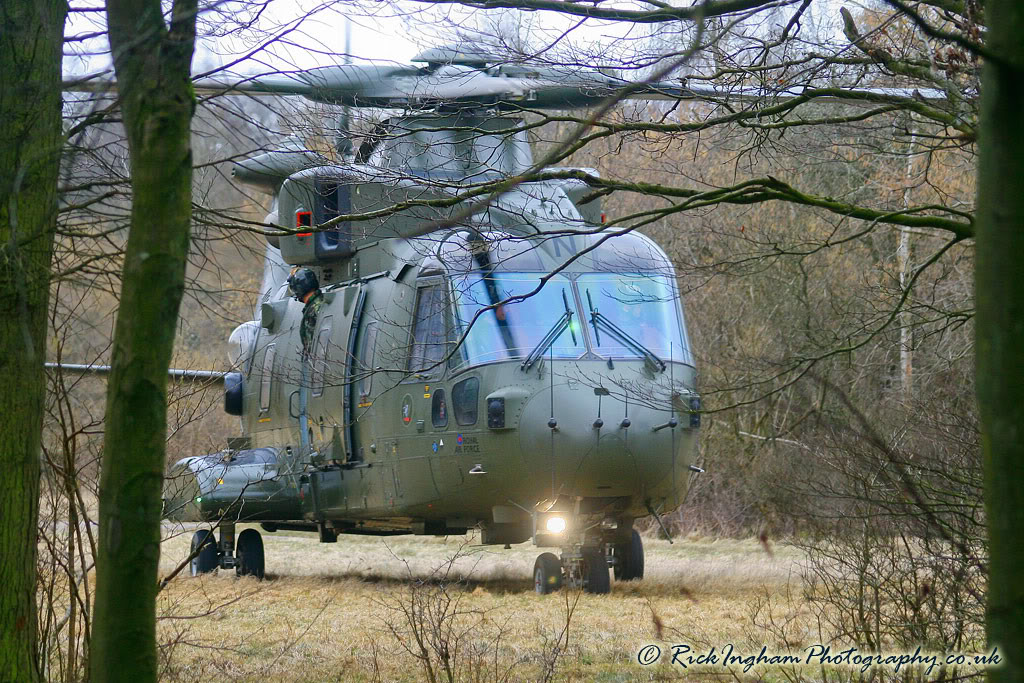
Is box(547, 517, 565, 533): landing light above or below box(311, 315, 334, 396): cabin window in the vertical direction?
below

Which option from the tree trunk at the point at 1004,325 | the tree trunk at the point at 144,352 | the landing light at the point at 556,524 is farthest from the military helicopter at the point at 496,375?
the tree trunk at the point at 1004,325

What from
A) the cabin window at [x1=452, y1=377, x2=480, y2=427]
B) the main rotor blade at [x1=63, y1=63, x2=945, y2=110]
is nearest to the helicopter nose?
the cabin window at [x1=452, y1=377, x2=480, y2=427]

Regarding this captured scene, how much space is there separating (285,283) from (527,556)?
5714 mm

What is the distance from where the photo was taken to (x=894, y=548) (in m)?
6.30

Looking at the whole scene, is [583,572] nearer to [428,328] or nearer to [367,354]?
[428,328]

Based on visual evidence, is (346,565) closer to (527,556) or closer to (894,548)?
(527,556)

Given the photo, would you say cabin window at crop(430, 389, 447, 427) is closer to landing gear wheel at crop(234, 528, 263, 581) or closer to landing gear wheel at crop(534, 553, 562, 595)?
landing gear wheel at crop(534, 553, 562, 595)

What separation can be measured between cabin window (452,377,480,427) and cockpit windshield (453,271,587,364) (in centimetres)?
21

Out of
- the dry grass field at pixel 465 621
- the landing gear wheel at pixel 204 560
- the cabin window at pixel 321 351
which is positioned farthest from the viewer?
the landing gear wheel at pixel 204 560

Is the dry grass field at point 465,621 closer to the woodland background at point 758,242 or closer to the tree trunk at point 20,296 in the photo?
the woodland background at point 758,242

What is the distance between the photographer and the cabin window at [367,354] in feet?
37.9

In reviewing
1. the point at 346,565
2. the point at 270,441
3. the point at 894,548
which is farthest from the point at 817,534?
the point at 346,565

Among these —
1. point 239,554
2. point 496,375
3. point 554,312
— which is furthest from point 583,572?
point 239,554

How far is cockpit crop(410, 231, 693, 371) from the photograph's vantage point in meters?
10.4
